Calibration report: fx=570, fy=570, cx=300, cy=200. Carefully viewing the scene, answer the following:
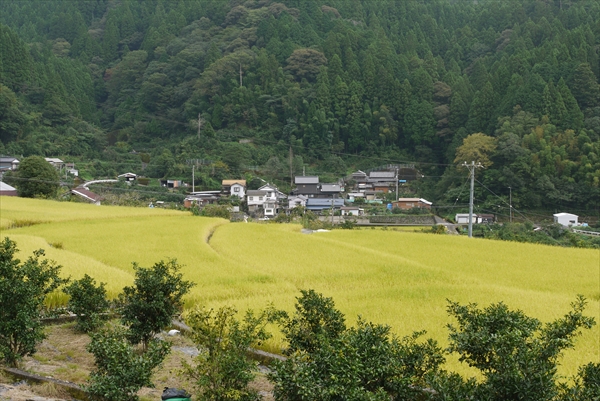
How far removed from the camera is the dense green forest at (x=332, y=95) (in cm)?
3303

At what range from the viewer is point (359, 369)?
4.22 m

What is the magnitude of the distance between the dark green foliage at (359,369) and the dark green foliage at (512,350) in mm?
336

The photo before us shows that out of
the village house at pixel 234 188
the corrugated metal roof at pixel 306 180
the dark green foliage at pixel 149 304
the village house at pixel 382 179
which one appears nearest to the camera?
the dark green foliage at pixel 149 304

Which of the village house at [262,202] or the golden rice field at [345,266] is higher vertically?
the village house at [262,202]

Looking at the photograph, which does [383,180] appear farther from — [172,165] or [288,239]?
[288,239]

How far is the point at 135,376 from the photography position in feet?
15.1

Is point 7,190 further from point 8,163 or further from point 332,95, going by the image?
point 332,95

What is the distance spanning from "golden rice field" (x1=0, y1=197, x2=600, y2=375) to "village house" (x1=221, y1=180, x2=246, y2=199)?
1505 centimetres

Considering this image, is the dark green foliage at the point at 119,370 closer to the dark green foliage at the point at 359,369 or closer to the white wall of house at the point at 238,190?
the dark green foliage at the point at 359,369

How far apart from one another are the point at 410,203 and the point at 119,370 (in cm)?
2914

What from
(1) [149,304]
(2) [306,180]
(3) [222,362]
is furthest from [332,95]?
(3) [222,362]

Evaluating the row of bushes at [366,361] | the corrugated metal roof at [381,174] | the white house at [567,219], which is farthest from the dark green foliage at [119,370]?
the corrugated metal roof at [381,174]

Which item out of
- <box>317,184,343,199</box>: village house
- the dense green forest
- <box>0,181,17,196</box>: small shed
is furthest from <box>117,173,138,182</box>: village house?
<box>317,184,343,199</box>: village house

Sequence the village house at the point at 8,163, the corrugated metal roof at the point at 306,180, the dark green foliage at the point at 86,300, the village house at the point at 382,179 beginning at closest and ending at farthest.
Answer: the dark green foliage at the point at 86,300, the village house at the point at 8,163, the corrugated metal roof at the point at 306,180, the village house at the point at 382,179
